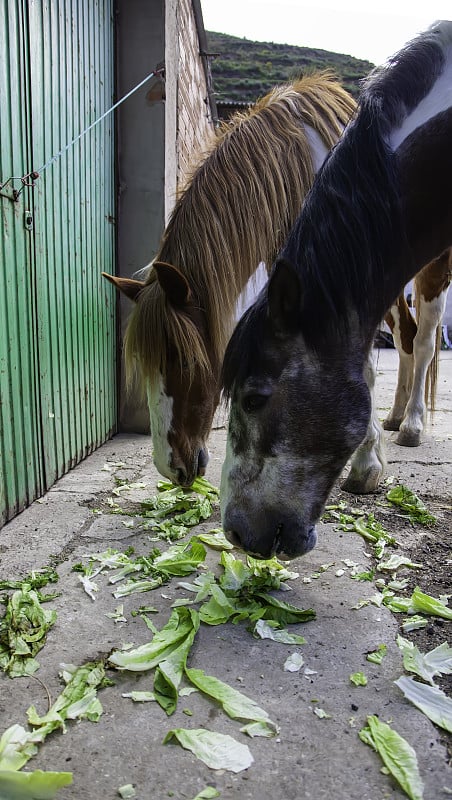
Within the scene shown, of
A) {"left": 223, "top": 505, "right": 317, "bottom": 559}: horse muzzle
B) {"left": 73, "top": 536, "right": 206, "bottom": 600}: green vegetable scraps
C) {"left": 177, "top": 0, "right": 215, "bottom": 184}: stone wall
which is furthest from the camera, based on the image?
{"left": 177, "top": 0, "right": 215, "bottom": 184}: stone wall

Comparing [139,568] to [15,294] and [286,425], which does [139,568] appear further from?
[15,294]

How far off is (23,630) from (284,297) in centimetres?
135

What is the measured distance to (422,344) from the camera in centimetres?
439

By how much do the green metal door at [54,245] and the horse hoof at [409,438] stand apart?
2.33m

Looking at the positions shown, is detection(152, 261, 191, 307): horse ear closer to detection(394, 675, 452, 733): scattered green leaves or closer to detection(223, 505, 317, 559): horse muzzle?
detection(223, 505, 317, 559): horse muzzle

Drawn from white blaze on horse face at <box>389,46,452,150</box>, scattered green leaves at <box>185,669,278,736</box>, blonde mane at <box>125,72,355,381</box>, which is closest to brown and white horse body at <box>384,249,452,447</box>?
blonde mane at <box>125,72,355,381</box>

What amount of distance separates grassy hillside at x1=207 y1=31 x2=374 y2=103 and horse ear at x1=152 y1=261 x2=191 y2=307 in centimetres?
2737

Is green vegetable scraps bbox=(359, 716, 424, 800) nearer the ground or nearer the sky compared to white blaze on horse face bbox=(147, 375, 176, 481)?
nearer the ground

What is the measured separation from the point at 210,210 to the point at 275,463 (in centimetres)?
154

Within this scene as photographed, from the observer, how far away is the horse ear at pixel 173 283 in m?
2.54

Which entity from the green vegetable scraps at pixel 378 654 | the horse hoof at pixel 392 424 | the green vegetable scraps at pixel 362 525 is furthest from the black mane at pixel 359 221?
the horse hoof at pixel 392 424

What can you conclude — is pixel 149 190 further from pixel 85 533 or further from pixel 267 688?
pixel 267 688

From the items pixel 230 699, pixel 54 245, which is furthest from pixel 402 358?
pixel 230 699

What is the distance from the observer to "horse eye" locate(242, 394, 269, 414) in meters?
1.82
